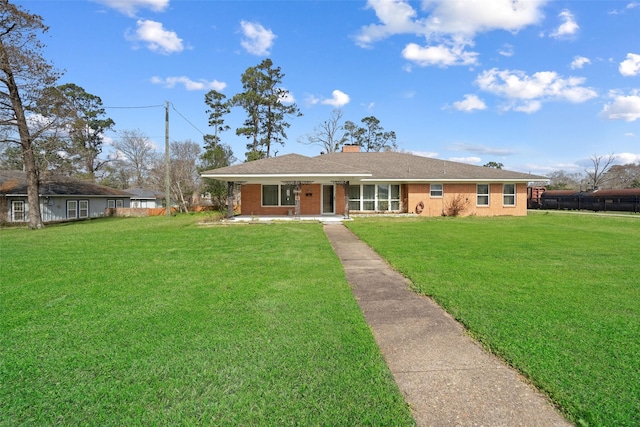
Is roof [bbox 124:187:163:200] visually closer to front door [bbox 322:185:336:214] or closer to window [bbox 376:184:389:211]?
front door [bbox 322:185:336:214]

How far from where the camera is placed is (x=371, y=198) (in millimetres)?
21609

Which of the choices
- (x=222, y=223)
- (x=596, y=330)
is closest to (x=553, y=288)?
(x=596, y=330)

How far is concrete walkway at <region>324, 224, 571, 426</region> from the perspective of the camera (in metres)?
2.40

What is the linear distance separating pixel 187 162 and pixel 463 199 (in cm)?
2913

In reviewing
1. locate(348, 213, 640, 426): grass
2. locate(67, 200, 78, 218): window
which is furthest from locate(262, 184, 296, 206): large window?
locate(67, 200, 78, 218): window

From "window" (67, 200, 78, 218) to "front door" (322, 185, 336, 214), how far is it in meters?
20.9

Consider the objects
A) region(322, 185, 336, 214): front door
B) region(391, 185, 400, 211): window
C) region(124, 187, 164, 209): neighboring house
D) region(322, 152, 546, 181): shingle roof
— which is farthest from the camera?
region(124, 187, 164, 209): neighboring house

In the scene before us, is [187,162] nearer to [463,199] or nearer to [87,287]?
[463,199]

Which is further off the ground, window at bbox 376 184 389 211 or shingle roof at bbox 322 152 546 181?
shingle roof at bbox 322 152 546 181

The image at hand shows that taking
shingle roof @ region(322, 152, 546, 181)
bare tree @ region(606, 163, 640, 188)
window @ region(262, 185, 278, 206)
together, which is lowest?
window @ region(262, 185, 278, 206)

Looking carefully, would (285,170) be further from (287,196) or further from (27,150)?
(27,150)

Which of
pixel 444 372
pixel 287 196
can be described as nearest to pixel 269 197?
pixel 287 196

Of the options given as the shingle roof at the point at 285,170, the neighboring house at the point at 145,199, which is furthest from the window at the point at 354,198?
the neighboring house at the point at 145,199

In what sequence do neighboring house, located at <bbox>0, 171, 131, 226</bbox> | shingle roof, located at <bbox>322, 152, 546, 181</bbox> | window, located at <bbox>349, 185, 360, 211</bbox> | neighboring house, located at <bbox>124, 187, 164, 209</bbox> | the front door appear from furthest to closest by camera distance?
neighboring house, located at <bbox>124, 187, 164, 209</bbox> < neighboring house, located at <bbox>0, 171, 131, 226</bbox> < window, located at <bbox>349, 185, 360, 211</bbox> < shingle roof, located at <bbox>322, 152, 546, 181</bbox> < the front door
